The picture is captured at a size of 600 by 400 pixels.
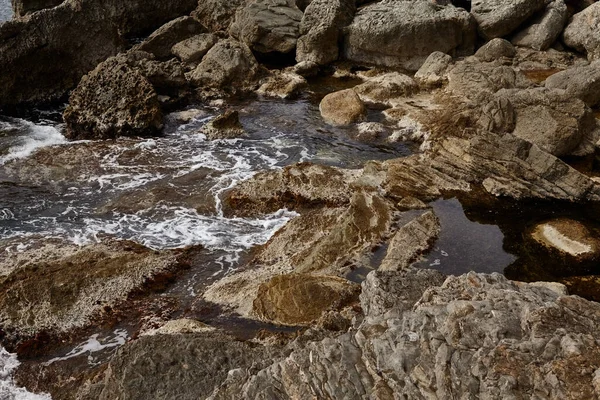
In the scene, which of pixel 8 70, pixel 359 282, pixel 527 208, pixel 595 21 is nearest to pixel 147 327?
pixel 359 282

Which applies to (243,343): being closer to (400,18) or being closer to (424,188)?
(424,188)

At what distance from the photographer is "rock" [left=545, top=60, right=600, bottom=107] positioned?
64.7ft

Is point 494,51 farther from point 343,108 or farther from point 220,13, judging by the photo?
point 220,13

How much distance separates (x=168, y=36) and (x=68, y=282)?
58.9ft

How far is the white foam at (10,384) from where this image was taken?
28.0ft

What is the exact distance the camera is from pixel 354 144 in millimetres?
18438

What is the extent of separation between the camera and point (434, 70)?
77.2 feet

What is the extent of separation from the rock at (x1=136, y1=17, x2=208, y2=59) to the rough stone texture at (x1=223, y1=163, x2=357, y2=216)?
43.4 feet

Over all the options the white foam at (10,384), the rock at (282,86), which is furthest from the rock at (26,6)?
the white foam at (10,384)

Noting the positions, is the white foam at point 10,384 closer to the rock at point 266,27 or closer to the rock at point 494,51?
the rock at point 266,27

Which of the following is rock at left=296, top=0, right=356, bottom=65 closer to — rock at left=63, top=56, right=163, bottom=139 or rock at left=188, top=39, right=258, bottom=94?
rock at left=188, top=39, right=258, bottom=94

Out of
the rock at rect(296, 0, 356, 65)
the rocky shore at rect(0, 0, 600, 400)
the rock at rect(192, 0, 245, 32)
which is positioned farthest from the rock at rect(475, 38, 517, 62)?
the rock at rect(192, 0, 245, 32)

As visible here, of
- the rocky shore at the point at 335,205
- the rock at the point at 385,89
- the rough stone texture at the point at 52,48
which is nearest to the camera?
the rocky shore at the point at 335,205

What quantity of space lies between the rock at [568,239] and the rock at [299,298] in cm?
526
